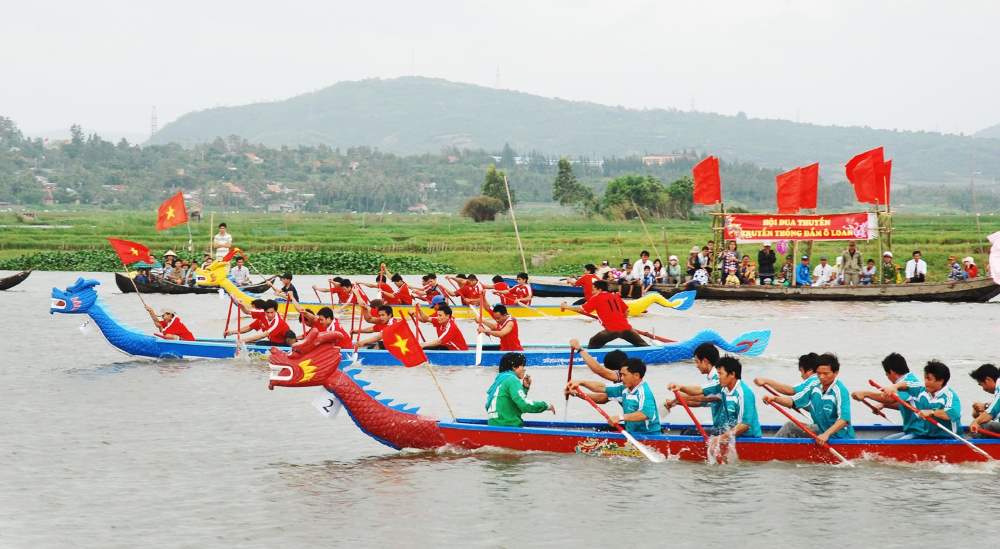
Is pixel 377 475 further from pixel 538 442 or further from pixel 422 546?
pixel 422 546

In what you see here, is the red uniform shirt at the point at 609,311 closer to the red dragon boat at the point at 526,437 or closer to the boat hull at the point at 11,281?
the red dragon boat at the point at 526,437

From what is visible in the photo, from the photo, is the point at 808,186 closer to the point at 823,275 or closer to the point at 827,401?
the point at 823,275

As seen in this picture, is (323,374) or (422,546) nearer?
(422,546)

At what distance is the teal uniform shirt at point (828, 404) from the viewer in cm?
1322

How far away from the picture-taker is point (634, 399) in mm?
13625

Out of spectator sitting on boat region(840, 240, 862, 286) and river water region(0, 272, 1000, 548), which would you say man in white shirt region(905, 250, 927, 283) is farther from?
river water region(0, 272, 1000, 548)

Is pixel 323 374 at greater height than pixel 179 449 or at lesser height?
greater

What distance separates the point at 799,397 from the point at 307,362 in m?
5.12

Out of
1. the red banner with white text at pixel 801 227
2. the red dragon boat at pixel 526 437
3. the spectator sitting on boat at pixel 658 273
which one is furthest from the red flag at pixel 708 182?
the red dragon boat at pixel 526 437

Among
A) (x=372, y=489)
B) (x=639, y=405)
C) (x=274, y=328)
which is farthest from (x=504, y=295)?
(x=372, y=489)

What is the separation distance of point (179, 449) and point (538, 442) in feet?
14.9

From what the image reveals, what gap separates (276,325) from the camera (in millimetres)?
21438

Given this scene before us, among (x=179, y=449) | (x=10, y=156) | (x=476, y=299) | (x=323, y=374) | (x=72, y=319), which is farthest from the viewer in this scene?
(x=10, y=156)

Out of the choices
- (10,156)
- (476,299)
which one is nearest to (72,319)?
(476,299)
